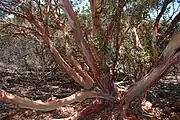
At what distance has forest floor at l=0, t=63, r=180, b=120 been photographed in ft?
20.0

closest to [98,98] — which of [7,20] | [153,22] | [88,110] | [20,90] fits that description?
[88,110]

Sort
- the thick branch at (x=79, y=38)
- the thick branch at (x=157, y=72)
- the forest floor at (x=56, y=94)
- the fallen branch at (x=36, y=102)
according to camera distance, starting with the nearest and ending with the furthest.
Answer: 1. the thick branch at (x=157, y=72)
2. the fallen branch at (x=36, y=102)
3. the thick branch at (x=79, y=38)
4. the forest floor at (x=56, y=94)

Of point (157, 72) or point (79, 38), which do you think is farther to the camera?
point (79, 38)

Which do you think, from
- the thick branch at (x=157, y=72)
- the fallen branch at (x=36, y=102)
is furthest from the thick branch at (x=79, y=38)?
the thick branch at (x=157, y=72)

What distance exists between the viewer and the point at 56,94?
7023 mm

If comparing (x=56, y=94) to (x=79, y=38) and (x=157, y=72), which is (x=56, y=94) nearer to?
(x=79, y=38)

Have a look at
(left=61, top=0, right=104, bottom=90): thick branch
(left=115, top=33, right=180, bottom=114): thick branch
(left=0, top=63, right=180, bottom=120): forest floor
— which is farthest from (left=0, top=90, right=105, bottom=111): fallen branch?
(left=0, top=63, right=180, bottom=120): forest floor

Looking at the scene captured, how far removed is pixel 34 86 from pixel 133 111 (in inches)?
133

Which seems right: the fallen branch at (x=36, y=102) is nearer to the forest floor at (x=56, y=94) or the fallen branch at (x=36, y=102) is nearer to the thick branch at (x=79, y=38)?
the thick branch at (x=79, y=38)

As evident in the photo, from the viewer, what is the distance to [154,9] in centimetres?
604

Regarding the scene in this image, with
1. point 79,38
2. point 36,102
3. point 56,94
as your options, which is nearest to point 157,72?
point 79,38

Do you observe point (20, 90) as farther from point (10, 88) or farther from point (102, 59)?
point (102, 59)

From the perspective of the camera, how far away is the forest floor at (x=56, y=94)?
609cm

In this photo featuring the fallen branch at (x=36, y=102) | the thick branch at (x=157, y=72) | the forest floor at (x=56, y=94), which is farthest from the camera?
the forest floor at (x=56, y=94)
